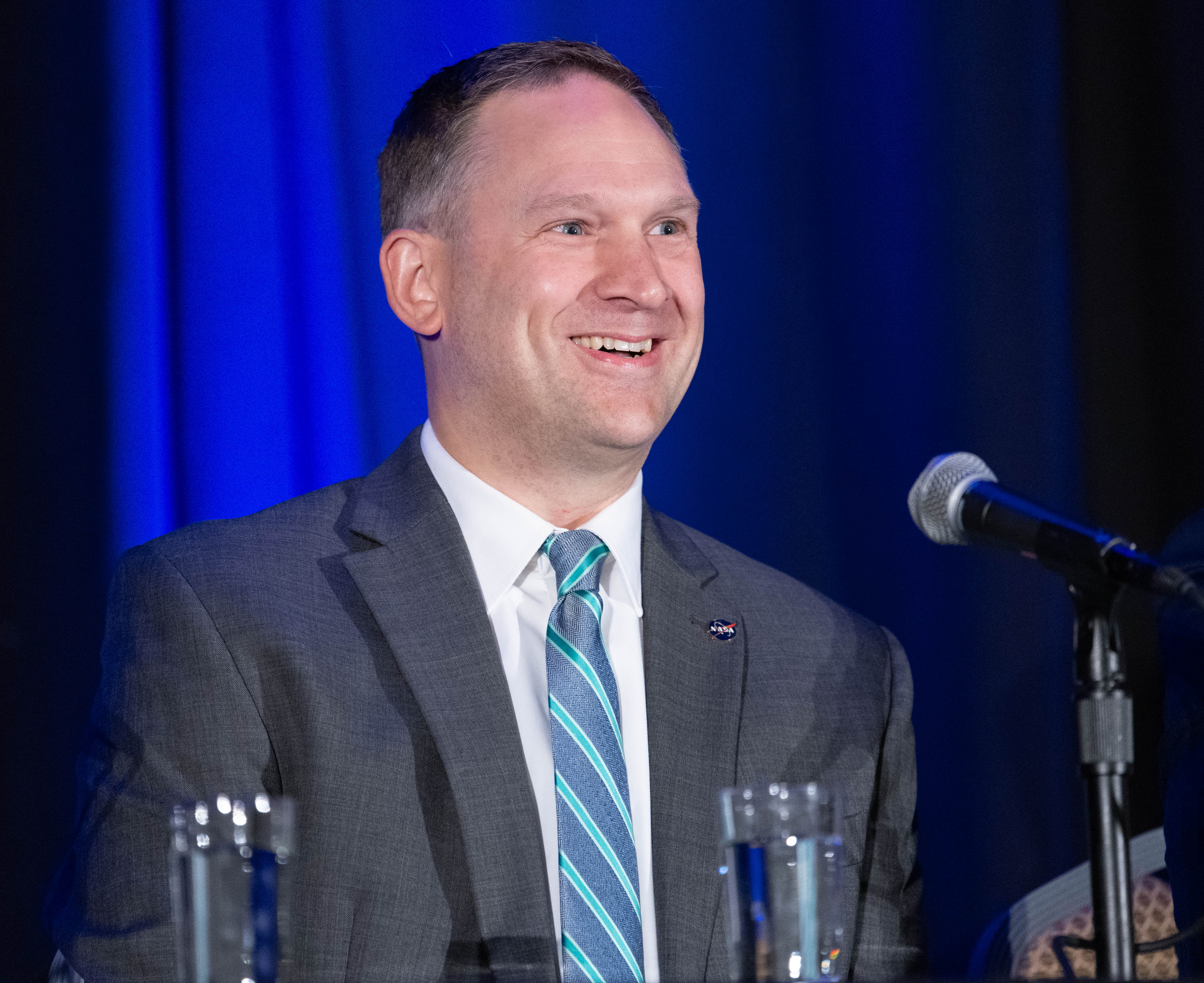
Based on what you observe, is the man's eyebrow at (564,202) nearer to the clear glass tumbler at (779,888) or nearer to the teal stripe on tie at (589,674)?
the teal stripe on tie at (589,674)

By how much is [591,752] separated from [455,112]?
3.56ft

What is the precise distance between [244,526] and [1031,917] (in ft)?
4.39

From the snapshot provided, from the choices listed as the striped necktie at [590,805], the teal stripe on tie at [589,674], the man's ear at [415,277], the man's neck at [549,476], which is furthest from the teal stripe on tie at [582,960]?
the man's ear at [415,277]

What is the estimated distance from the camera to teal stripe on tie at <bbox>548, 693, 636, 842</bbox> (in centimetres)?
191

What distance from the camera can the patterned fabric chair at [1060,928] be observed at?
2.13 meters

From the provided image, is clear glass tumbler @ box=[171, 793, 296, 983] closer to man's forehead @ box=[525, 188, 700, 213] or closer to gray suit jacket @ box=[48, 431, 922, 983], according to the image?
gray suit jacket @ box=[48, 431, 922, 983]

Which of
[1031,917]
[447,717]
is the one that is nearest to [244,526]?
[447,717]

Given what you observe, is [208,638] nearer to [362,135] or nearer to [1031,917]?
[362,135]

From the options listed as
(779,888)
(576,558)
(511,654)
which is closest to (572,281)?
(576,558)

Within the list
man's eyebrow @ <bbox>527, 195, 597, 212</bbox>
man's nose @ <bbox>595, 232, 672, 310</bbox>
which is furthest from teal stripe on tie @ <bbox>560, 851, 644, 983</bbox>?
man's eyebrow @ <bbox>527, 195, 597, 212</bbox>

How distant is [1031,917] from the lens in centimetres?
215

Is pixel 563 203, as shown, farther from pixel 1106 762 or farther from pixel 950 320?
pixel 1106 762

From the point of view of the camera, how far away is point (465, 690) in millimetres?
1915

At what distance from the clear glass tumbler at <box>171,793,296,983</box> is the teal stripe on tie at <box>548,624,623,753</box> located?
754 millimetres
